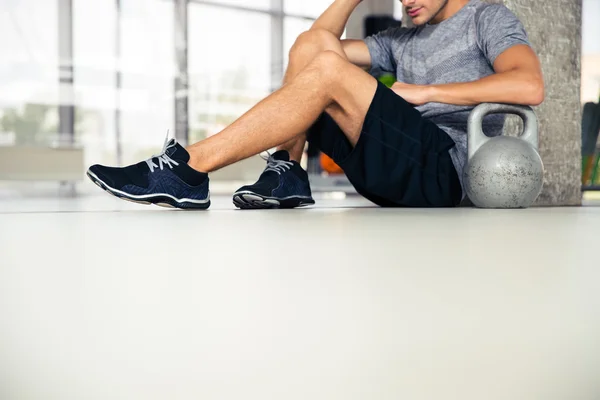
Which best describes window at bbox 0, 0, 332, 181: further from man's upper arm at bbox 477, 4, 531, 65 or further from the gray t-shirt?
man's upper arm at bbox 477, 4, 531, 65

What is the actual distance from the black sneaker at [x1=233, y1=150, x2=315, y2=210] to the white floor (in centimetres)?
99

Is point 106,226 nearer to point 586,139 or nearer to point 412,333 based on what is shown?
point 412,333

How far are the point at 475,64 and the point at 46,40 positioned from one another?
5.79 m

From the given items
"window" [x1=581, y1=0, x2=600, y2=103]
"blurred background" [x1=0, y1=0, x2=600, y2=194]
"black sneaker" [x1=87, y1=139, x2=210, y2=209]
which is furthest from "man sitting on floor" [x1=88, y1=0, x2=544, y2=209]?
"blurred background" [x1=0, y1=0, x2=600, y2=194]

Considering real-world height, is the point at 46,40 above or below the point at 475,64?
above

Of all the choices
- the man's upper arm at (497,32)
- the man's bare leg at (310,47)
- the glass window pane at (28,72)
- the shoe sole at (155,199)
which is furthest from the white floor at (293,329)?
the glass window pane at (28,72)

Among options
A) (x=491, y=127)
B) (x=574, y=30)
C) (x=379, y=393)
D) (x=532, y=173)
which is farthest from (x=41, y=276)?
(x=574, y=30)

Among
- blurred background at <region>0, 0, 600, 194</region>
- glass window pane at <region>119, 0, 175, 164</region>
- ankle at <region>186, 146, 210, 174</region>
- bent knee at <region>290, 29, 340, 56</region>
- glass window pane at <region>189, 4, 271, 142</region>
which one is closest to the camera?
ankle at <region>186, 146, 210, 174</region>

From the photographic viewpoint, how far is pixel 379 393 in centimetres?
48

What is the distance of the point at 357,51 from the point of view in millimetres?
2203

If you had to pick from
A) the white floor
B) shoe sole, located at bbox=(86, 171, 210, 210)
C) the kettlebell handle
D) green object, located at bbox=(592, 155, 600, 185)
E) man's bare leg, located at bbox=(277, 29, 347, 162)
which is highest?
man's bare leg, located at bbox=(277, 29, 347, 162)

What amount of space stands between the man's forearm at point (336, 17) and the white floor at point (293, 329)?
1.60m

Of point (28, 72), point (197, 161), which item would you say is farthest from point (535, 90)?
point (28, 72)

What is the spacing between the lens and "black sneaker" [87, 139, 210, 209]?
1408 mm
